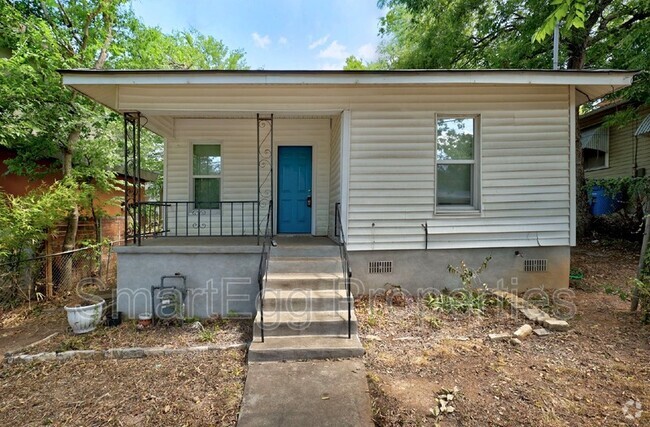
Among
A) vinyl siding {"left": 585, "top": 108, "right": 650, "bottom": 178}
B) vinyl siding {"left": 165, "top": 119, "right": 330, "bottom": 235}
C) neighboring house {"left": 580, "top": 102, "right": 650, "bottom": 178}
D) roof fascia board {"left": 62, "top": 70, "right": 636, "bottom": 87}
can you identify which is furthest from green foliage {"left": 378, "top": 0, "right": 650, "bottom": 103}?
vinyl siding {"left": 165, "top": 119, "right": 330, "bottom": 235}

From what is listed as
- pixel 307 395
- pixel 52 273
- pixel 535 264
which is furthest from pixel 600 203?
pixel 52 273

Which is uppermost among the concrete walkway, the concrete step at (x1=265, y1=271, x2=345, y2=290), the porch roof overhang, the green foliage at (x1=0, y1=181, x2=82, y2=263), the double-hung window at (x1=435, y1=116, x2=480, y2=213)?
the porch roof overhang

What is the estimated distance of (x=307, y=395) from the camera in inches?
112

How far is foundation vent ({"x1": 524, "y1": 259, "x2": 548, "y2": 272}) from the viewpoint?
5.39 meters

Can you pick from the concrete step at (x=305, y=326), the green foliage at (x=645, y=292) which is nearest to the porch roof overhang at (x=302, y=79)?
the green foliage at (x=645, y=292)

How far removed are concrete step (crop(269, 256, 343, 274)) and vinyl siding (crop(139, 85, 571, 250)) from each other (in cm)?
53

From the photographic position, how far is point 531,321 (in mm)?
4133

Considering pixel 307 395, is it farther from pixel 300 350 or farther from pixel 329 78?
pixel 329 78

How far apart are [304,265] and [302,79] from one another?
266 centimetres

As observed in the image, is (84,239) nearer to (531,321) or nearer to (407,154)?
(407,154)

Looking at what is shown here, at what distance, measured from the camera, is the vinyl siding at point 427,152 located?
5066 millimetres

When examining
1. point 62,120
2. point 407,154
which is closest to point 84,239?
point 62,120

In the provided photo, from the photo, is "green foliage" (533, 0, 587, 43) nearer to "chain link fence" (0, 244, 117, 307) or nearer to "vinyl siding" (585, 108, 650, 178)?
"chain link fence" (0, 244, 117, 307)

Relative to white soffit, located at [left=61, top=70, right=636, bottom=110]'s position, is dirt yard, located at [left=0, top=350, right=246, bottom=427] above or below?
below
